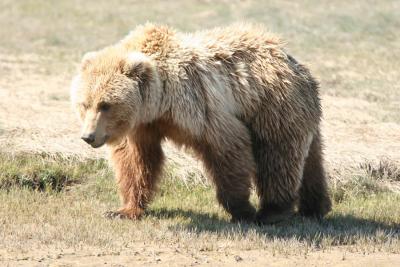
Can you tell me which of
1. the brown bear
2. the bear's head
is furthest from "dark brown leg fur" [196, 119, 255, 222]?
the bear's head

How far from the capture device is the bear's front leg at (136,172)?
834 centimetres

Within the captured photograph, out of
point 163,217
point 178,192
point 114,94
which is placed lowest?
point 178,192

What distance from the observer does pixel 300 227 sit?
332 inches

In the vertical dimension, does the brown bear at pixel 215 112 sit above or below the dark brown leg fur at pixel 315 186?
above

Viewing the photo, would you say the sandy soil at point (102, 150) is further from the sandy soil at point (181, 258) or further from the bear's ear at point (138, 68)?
the bear's ear at point (138, 68)

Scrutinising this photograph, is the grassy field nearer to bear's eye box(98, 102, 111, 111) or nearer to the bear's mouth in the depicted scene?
the bear's mouth

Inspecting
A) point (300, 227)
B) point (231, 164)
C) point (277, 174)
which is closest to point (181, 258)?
point (231, 164)

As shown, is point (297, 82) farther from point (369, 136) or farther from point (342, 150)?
point (369, 136)

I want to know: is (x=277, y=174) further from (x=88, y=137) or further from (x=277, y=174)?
(x=88, y=137)

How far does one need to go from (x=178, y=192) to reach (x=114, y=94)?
268 cm

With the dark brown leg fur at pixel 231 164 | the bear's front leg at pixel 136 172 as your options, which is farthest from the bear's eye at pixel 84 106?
the dark brown leg fur at pixel 231 164

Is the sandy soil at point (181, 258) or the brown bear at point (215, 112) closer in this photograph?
the sandy soil at point (181, 258)

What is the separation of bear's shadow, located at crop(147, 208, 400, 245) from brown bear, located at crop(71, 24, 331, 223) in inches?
6.4

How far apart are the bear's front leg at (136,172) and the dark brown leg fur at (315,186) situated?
1516 millimetres
